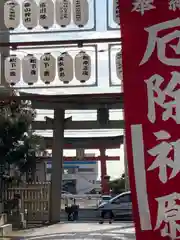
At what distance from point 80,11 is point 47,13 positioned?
54 centimetres

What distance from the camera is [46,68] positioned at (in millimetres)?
7723

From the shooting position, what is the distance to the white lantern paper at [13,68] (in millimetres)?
7738

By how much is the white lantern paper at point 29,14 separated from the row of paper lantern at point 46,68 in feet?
1.72

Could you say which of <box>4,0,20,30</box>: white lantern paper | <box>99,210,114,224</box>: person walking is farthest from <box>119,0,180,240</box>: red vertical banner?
<box>99,210,114,224</box>: person walking

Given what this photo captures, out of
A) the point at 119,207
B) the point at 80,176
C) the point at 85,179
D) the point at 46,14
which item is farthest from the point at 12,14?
the point at 85,179

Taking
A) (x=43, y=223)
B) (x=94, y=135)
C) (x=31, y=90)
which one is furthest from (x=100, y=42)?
(x=94, y=135)

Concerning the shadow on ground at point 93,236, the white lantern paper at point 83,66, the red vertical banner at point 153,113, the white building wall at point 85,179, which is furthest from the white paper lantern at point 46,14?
the white building wall at point 85,179

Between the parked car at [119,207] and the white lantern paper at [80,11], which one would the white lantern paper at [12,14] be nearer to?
the white lantern paper at [80,11]

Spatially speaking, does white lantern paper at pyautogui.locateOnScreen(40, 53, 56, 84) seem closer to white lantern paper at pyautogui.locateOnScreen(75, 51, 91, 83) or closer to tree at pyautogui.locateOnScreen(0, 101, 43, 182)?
white lantern paper at pyautogui.locateOnScreen(75, 51, 91, 83)

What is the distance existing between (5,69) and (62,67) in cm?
93

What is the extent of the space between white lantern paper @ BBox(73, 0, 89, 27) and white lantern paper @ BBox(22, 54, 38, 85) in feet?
3.16

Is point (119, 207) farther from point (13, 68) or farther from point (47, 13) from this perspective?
point (47, 13)

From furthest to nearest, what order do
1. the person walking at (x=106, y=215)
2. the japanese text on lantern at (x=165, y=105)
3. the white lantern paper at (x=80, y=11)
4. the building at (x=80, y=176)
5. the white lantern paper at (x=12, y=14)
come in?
the building at (x=80, y=176) → the person walking at (x=106, y=215) → the white lantern paper at (x=12, y=14) → the white lantern paper at (x=80, y=11) → the japanese text on lantern at (x=165, y=105)

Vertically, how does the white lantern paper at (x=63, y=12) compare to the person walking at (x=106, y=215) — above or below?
above
